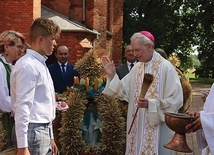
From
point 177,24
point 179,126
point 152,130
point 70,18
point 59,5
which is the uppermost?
point 177,24

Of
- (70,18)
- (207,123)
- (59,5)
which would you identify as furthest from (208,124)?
(59,5)

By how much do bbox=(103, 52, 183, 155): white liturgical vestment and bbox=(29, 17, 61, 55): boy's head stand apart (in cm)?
164

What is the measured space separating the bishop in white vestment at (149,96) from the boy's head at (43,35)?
1461mm

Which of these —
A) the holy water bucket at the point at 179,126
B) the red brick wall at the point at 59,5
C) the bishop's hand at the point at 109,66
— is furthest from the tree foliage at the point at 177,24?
the holy water bucket at the point at 179,126

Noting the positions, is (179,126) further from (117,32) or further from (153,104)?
(117,32)

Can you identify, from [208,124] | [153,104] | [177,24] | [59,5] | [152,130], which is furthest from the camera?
[177,24]

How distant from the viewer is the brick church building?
11.6 metres

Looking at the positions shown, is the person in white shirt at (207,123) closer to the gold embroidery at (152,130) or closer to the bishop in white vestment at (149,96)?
the bishop in white vestment at (149,96)

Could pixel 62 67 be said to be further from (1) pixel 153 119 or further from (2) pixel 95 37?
(2) pixel 95 37

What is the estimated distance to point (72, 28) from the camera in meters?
14.5

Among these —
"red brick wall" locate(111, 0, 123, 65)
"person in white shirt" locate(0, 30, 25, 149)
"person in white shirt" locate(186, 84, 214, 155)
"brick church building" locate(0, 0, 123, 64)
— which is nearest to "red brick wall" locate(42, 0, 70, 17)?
"brick church building" locate(0, 0, 123, 64)

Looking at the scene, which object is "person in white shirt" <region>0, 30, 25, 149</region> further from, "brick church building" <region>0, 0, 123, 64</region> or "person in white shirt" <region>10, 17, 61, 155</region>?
"brick church building" <region>0, 0, 123, 64</region>

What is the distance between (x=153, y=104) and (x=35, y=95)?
1862 millimetres

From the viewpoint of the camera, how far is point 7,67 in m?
4.47
